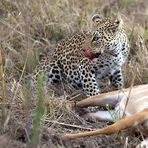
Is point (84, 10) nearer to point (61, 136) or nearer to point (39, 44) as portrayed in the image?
point (39, 44)

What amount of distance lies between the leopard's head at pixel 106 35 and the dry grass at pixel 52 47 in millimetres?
213

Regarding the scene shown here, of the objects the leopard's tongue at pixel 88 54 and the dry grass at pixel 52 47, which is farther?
the leopard's tongue at pixel 88 54

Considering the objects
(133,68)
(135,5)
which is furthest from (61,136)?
(135,5)

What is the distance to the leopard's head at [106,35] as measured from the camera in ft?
21.2

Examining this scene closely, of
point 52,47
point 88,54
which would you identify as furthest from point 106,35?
point 52,47

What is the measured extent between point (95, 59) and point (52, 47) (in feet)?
2.47

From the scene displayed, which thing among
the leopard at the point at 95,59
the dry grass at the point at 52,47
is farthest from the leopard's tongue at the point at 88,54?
the dry grass at the point at 52,47

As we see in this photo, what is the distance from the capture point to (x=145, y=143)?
184 inches

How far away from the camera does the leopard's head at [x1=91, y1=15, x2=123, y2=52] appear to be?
647 centimetres

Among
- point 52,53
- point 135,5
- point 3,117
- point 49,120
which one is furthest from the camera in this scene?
point 135,5

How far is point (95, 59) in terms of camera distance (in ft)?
21.5

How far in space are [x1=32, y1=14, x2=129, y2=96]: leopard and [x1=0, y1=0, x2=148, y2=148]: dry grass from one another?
14 centimetres

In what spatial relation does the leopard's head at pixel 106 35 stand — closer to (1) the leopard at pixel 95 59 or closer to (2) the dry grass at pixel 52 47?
(1) the leopard at pixel 95 59

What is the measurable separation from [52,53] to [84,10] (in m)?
0.94
